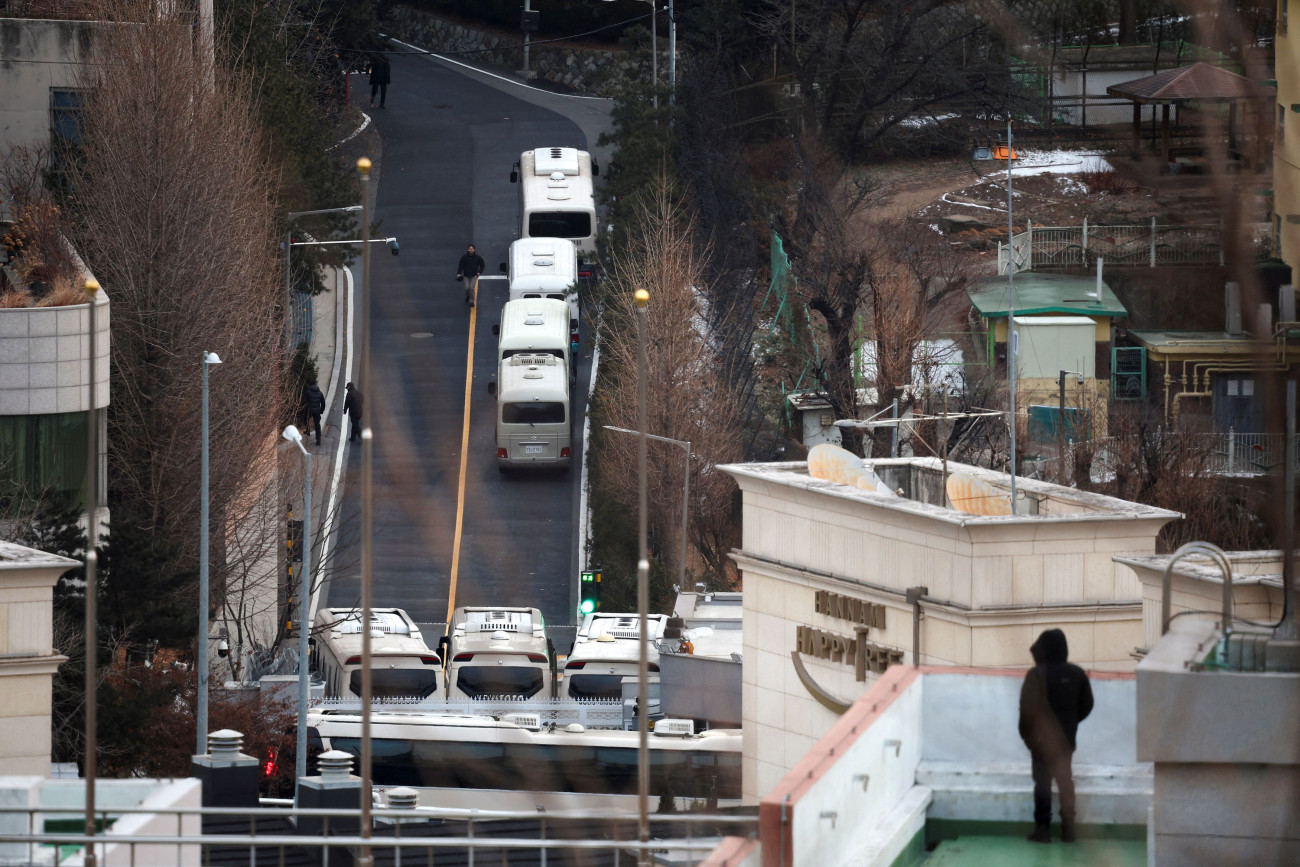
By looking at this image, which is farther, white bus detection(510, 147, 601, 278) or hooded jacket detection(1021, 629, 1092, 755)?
white bus detection(510, 147, 601, 278)

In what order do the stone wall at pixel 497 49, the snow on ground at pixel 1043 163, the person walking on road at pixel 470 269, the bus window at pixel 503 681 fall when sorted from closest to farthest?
the bus window at pixel 503 681 < the snow on ground at pixel 1043 163 < the person walking on road at pixel 470 269 < the stone wall at pixel 497 49

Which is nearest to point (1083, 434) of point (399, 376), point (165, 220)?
point (165, 220)

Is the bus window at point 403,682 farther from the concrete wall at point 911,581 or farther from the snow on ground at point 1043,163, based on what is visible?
the snow on ground at point 1043,163

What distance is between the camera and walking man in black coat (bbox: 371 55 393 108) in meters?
88.3

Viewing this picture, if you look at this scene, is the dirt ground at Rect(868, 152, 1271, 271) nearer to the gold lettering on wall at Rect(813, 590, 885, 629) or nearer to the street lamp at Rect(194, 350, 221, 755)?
the street lamp at Rect(194, 350, 221, 755)

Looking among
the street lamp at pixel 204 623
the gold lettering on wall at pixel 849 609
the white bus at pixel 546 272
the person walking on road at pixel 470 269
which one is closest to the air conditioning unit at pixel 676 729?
the gold lettering on wall at pixel 849 609

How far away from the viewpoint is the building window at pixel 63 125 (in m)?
48.7

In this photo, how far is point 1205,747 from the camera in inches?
446

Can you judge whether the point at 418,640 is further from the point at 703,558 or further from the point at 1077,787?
the point at 1077,787

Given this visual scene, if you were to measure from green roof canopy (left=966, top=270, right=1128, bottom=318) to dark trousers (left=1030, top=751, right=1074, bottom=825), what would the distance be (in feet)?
146

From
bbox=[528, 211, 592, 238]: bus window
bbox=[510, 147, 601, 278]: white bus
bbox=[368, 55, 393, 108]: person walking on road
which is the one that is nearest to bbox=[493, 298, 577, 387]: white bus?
bbox=[510, 147, 601, 278]: white bus

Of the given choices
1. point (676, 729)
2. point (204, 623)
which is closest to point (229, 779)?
point (204, 623)

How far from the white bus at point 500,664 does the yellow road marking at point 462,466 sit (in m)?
7.08

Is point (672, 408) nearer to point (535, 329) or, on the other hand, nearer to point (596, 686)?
point (535, 329)
